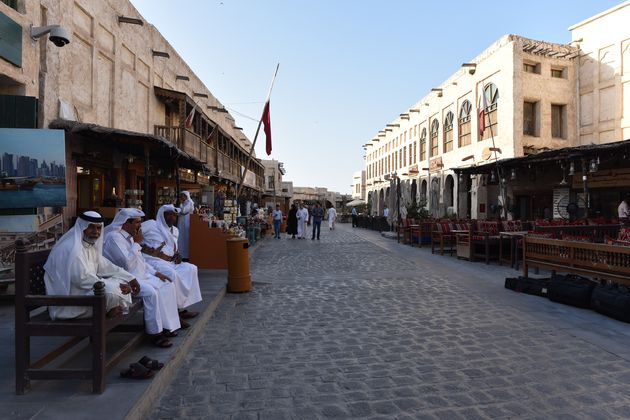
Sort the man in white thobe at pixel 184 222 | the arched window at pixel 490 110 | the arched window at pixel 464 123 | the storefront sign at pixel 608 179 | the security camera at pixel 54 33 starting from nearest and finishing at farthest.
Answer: the security camera at pixel 54 33
the man in white thobe at pixel 184 222
the storefront sign at pixel 608 179
the arched window at pixel 490 110
the arched window at pixel 464 123

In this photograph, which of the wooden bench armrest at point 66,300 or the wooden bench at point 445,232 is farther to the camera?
the wooden bench at point 445,232

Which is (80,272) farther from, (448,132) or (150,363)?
(448,132)

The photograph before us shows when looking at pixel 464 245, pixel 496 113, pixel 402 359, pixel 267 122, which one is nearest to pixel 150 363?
pixel 402 359

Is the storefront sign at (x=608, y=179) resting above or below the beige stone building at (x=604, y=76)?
below

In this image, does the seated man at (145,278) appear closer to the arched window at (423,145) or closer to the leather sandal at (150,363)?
the leather sandal at (150,363)

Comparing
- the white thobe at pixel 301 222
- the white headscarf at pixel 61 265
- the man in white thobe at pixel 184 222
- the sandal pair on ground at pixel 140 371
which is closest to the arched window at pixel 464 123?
the white thobe at pixel 301 222

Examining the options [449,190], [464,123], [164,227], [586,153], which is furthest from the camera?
[449,190]

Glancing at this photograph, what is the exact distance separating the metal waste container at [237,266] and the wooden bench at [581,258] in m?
5.29

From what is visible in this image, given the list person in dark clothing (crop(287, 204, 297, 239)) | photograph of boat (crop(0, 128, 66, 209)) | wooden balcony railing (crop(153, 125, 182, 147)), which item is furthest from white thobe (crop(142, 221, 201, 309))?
person in dark clothing (crop(287, 204, 297, 239))

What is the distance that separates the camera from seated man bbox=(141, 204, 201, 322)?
4684mm

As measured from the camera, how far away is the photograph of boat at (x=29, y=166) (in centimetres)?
642

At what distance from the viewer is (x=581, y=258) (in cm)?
672

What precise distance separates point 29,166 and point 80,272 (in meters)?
4.47

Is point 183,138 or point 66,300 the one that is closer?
point 66,300
